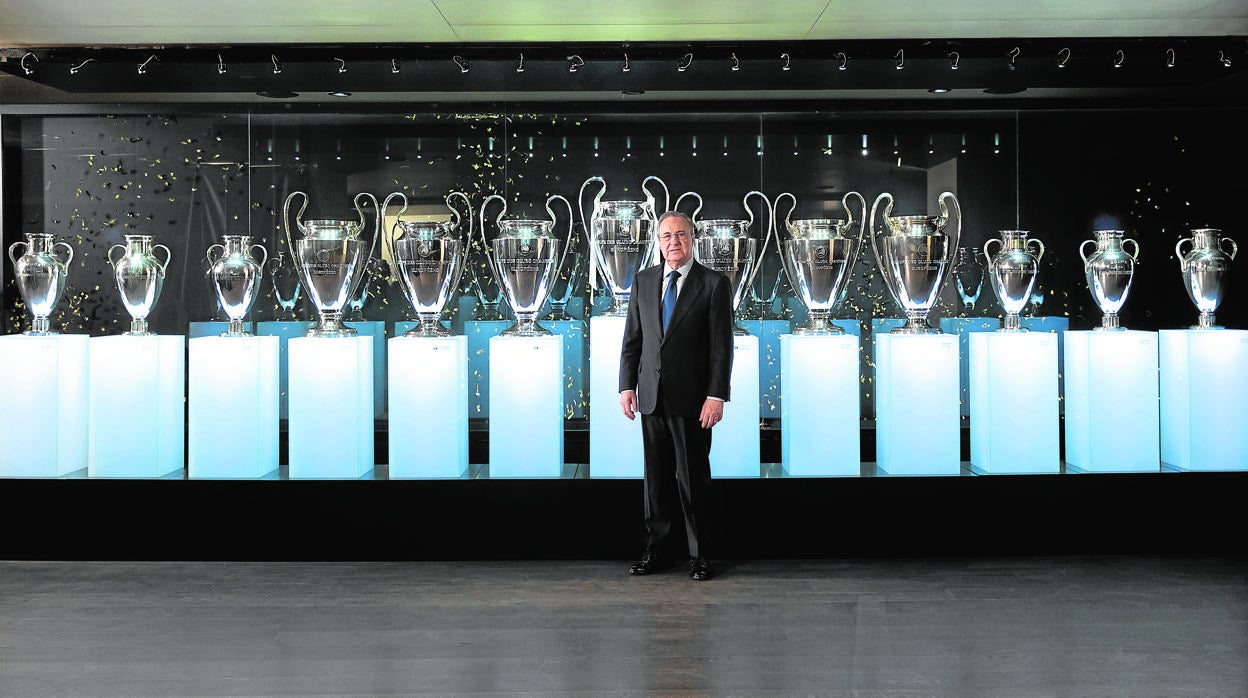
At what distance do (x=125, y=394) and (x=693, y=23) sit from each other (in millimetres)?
2777

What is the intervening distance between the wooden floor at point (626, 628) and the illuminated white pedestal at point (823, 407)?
385 millimetres

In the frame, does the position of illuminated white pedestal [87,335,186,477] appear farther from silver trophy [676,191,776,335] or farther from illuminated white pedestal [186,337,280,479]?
silver trophy [676,191,776,335]

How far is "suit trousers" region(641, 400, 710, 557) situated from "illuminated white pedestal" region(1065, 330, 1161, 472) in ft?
4.90

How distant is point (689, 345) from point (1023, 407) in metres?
1.36

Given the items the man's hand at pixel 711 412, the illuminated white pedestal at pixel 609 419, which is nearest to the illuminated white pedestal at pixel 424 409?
the illuminated white pedestal at pixel 609 419

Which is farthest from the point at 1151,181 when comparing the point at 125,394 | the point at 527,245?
the point at 125,394

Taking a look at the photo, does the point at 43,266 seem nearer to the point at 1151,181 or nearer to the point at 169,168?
the point at 169,168

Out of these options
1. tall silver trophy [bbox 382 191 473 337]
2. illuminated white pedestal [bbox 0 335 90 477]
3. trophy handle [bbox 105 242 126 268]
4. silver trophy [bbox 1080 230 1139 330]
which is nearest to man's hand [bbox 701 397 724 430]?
tall silver trophy [bbox 382 191 473 337]

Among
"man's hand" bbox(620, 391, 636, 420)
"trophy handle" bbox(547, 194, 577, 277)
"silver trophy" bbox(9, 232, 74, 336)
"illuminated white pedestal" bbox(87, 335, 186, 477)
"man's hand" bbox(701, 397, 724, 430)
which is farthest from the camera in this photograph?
"trophy handle" bbox(547, 194, 577, 277)

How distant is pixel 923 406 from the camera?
354cm

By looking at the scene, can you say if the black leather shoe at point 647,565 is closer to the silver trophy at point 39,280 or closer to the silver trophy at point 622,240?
the silver trophy at point 622,240

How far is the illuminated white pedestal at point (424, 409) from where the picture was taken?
3525 mm

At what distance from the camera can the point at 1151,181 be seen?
5039 millimetres

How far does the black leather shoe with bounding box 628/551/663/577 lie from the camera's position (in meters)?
3.23
